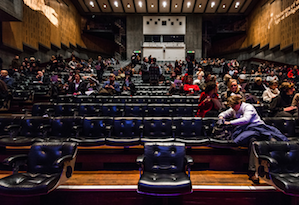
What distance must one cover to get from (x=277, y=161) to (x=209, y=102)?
1520mm

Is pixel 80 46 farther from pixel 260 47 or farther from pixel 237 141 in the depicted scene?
pixel 237 141

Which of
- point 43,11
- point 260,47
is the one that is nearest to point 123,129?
point 43,11

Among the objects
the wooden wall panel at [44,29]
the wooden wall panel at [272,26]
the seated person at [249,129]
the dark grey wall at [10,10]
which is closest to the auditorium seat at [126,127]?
the seated person at [249,129]

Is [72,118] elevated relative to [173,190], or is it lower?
elevated

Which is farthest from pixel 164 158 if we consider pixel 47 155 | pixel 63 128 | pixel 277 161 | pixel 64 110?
pixel 64 110

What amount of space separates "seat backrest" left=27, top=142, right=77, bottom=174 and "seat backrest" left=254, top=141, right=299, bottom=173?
214 centimetres

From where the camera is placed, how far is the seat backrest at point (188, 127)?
10.4ft

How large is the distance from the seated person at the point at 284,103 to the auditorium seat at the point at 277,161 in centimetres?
144

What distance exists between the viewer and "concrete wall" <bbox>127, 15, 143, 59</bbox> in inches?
701

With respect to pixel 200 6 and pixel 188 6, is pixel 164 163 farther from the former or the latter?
pixel 200 6

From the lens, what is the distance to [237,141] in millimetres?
2525

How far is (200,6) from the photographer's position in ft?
54.1

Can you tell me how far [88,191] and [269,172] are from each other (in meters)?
1.98

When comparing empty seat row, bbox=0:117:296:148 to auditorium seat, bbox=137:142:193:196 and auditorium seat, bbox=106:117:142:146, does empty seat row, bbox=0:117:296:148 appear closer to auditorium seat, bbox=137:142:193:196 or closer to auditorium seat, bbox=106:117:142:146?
auditorium seat, bbox=106:117:142:146
